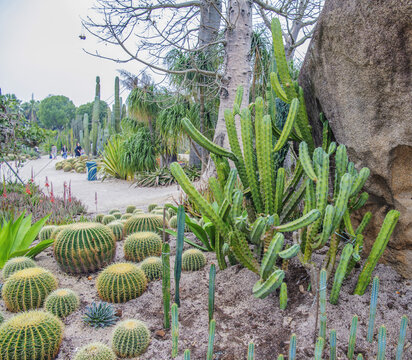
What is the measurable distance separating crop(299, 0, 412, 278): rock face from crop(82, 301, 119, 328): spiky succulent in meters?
1.86

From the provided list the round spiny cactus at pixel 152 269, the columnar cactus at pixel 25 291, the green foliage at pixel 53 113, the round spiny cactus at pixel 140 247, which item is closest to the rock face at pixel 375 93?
the round spiny cactus at pixel 152 269

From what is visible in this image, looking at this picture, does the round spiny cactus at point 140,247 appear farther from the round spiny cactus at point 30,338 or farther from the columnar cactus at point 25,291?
the round spiny cactus at point 30,338

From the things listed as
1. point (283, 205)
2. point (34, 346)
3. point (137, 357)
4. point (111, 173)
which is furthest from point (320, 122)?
point (111, 173)

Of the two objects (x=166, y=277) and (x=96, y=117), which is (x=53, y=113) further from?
(x=166, y=277)

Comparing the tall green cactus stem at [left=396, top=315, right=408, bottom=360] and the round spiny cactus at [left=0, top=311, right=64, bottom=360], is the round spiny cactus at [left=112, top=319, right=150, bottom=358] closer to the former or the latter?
the round spiny cactus at [left=0, top=311, right=64, bottom=360]

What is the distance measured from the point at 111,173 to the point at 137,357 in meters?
11.9

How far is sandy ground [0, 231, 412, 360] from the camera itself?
1.82 m

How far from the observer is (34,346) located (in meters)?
1.77

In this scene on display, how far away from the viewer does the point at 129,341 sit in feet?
6.00

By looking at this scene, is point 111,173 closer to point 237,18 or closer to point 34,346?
point 237,18

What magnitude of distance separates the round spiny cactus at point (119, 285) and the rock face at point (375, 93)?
171 centimetres

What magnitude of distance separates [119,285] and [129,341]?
1.88 ft

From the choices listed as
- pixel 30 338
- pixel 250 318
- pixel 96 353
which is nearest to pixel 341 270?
pixel 250 318

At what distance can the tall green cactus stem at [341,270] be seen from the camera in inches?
74.4
